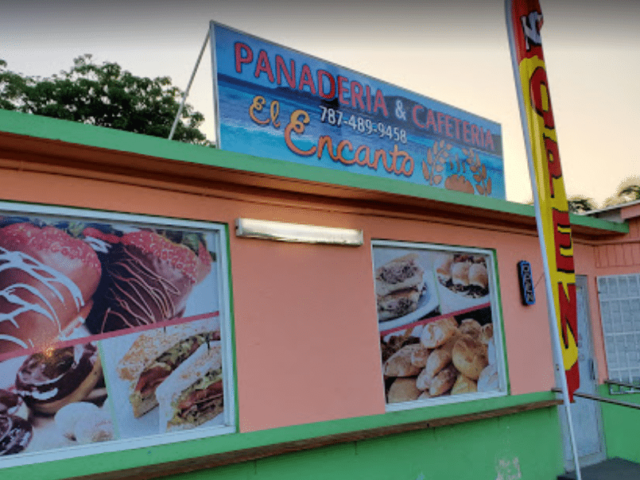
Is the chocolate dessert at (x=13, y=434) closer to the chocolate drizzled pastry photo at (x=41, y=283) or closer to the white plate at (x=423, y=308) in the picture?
the chocolate drizzled pastry photo at (x=41, y=283)

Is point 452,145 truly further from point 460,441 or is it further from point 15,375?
point 15,375

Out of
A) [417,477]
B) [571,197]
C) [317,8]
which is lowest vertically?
[417,477]

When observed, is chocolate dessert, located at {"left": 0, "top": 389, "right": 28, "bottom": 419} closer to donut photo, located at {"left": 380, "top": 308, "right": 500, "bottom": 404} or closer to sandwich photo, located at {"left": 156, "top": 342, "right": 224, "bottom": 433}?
sandwich photo, located at {"left": 156, "top": 342, "right": 224, "bottom": 433}

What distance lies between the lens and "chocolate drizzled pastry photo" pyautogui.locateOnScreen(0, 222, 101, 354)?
383 centimetres

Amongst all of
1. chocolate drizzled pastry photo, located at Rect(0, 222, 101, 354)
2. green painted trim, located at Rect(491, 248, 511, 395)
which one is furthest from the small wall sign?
chocolate drizzled pastry photo, located at Rect(0, 222, 101, 354)

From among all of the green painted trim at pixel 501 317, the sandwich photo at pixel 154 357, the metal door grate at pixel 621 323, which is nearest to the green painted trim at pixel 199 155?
the green painted trim at pixel 501 317

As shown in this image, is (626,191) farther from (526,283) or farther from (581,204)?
(526,283)

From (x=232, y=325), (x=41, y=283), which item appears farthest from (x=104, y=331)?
(x=232, y=325)

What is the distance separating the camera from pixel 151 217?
4461 mm

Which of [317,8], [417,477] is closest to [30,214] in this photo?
[317,8]

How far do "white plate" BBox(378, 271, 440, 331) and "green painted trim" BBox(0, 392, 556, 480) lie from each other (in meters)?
0.76

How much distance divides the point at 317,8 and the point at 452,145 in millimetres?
4188

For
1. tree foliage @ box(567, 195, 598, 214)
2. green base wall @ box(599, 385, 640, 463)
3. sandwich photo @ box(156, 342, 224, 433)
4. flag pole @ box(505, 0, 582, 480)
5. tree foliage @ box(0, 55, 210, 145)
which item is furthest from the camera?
tree foliage @ box(567, 195, 598, 214)

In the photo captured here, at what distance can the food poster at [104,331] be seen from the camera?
383 centimetres
